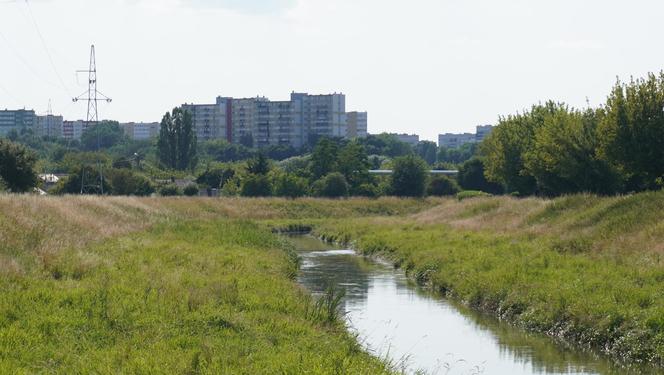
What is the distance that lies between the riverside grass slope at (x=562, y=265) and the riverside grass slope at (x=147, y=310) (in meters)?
6.32

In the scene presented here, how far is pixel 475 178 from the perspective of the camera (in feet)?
343

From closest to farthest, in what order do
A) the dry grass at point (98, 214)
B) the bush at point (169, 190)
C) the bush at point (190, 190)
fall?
1. the dry grass at point (98, 214)
2. the bush at point (169, 190)
3. the bush at point (190, 190)

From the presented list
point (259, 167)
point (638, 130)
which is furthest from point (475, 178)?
point (638, 130)

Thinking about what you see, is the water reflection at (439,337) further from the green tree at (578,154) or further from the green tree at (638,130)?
the green tree at (578,154)

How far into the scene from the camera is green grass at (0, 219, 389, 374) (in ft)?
48.4

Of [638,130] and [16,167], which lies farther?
[16,167]

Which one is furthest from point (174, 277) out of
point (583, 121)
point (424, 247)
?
point (583, 121)

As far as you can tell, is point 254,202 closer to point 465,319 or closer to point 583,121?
point 583,121

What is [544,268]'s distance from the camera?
30672mm

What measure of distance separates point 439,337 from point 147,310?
28.2ft

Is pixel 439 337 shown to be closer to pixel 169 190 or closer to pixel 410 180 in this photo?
pixel 410 180

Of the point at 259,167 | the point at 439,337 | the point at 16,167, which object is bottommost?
the point at 439,337

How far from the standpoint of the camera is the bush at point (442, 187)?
349 ft

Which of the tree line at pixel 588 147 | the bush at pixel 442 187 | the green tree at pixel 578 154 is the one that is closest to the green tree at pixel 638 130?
the tree line at pixel 588 147
